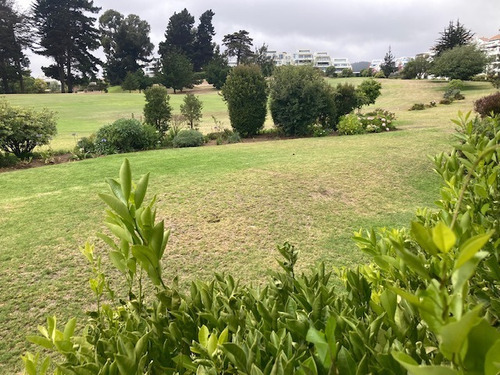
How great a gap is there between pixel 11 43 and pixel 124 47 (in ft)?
52.4

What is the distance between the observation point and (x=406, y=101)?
28.8 m

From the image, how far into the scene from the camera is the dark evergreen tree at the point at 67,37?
4784 cm

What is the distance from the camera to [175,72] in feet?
154

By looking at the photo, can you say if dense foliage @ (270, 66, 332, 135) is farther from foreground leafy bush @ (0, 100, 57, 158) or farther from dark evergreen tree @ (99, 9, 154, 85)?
dark evergreen tree @ (99, 9, 154, 85)

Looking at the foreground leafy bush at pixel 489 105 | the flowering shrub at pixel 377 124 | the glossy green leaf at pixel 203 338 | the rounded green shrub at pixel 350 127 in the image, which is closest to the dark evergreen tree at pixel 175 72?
the flowering shrub at pixel 377 124

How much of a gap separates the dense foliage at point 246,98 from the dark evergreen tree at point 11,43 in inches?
1660

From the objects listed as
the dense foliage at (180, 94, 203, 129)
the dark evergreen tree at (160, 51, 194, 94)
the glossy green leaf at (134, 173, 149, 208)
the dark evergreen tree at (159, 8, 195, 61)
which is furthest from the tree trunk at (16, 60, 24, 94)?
the glossy green leaf at (134, 173, 149, 208)

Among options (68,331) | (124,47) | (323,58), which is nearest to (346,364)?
(68,331)

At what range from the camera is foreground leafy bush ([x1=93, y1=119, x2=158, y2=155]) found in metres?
11.7

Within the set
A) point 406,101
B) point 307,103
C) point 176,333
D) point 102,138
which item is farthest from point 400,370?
point 406,101

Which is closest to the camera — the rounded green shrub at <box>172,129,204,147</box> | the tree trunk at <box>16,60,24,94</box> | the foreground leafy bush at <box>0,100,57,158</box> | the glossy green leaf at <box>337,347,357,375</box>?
the glossy green leaf at <box>337,347,357,375</box>

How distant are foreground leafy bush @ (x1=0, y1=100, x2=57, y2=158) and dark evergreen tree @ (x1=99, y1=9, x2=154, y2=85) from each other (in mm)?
49077

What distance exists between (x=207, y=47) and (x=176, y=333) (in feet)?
225

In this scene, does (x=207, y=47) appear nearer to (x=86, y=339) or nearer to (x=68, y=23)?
(x=68, y=23)
